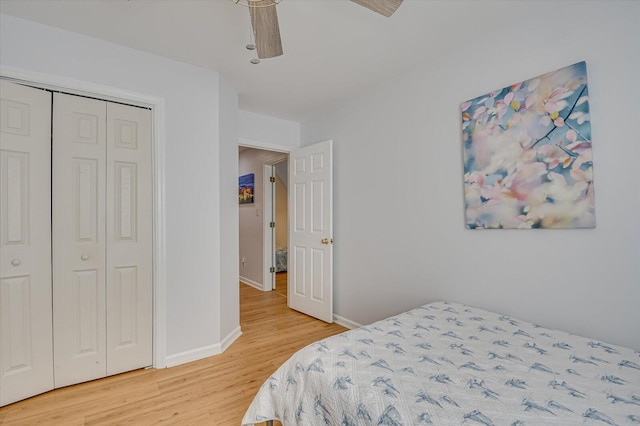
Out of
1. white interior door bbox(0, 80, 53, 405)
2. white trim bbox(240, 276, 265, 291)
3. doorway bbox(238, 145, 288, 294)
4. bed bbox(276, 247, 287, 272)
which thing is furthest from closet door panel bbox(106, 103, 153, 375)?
bed bbox(276, 247, 287, 272)

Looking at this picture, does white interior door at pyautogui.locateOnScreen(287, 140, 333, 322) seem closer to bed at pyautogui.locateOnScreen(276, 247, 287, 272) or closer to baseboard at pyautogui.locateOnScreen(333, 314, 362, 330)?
baseboard at pyautogui.locateOnScreen(333, 314, 362, 330)

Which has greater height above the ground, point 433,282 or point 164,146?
point 164,146

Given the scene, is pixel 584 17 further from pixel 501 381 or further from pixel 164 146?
pixel 164 146

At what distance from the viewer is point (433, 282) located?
2.40 meters

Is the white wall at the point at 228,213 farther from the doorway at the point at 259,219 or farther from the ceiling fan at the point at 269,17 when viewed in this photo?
the doorway at the point at 259,219

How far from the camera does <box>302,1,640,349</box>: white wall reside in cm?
153

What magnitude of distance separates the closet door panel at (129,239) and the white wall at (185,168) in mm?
149

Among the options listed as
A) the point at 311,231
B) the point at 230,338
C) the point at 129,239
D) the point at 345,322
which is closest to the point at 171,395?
the point at 230,338

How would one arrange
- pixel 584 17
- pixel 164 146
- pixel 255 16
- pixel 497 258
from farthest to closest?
pixel 164 146 → pixel 497 258 → pixel 584 17 → pixel 255 16

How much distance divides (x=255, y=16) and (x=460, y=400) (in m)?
1.85

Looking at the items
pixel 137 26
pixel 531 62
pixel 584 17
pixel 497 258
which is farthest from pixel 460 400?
pixel 137 26

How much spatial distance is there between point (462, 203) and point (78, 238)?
2784 millimetres

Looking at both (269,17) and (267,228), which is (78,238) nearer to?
(269,17)

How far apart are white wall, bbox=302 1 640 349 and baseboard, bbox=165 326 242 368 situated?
1263 mm
